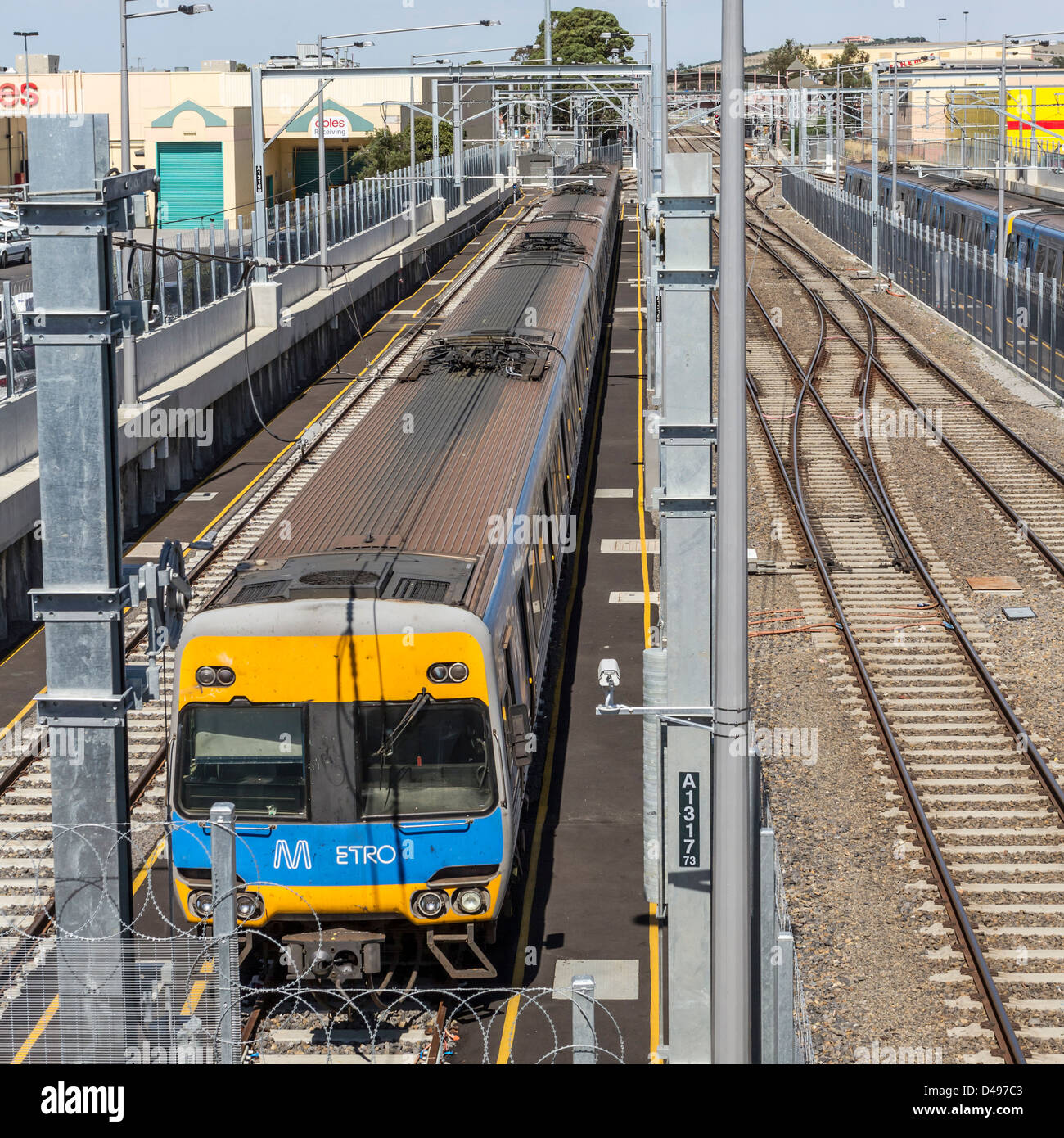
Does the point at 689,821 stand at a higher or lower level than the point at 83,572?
lower

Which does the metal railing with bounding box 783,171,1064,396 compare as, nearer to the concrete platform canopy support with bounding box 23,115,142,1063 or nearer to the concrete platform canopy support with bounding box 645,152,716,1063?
the concrete platform canopy support with bounding box 645,152,716,1063

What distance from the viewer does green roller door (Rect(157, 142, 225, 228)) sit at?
64250 millimetres

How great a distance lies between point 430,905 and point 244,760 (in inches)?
60.0

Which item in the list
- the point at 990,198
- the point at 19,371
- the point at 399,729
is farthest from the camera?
the point at 990,198

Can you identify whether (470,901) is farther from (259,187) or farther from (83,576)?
(259,187)

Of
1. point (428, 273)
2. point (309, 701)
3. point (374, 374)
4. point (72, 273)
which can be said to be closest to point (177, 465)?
point (374, 374)

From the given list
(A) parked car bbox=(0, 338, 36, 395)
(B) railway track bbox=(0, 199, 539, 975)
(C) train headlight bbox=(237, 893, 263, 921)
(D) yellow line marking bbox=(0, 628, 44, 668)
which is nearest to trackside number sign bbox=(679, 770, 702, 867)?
(B) railway track bbox=(0, 199, 539, 975)

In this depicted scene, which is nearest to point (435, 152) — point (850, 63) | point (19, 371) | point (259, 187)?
point (259, 187)

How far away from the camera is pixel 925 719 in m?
16.5

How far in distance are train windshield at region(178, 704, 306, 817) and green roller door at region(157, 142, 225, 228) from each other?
56179mm

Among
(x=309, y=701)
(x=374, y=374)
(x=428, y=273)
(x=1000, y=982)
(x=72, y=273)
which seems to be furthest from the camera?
(x=428, y=273)

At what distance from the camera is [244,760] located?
10.4 metres
